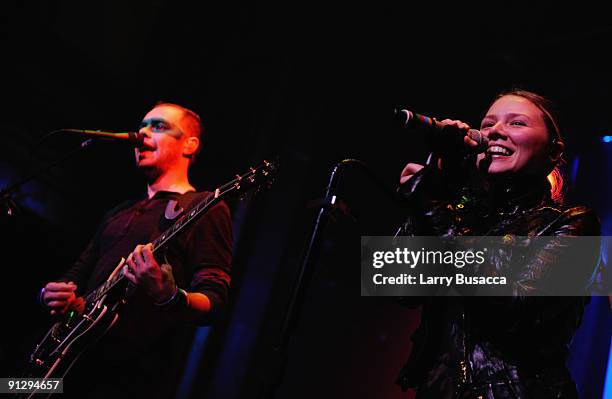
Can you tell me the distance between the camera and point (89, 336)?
231cm

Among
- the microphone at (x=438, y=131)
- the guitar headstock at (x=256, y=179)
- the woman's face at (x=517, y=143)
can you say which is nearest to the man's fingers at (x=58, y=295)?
the guitar headstock at (x=256, y=179)

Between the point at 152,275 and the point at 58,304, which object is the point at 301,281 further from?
the point at 58,304

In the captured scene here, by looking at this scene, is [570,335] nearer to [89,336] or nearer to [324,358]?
[89,336]

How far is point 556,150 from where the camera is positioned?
6.31 feet

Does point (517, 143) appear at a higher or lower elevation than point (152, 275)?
higher

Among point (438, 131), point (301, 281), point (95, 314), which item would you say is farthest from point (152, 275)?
point (438, 131)

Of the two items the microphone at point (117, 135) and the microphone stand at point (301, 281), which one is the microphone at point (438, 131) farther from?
the microphone at point (117, 135)

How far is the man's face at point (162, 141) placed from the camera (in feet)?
10.0

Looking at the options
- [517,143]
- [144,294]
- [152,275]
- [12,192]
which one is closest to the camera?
[517,143]

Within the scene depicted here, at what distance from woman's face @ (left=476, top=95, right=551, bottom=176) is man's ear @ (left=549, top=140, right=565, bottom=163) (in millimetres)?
26

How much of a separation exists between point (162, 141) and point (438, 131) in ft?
6.11

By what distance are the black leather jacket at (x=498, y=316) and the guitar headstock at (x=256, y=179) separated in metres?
0.81

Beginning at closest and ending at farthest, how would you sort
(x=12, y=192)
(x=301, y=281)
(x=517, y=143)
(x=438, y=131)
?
1. (x=301, y=281)
2. (x=438, y=131)
3. (x=517, y=143)
4. (x=12, y=192)

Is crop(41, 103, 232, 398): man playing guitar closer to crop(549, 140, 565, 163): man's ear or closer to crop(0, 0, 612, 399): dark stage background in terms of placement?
crop(0, 0, 612, 399): dark stage background
